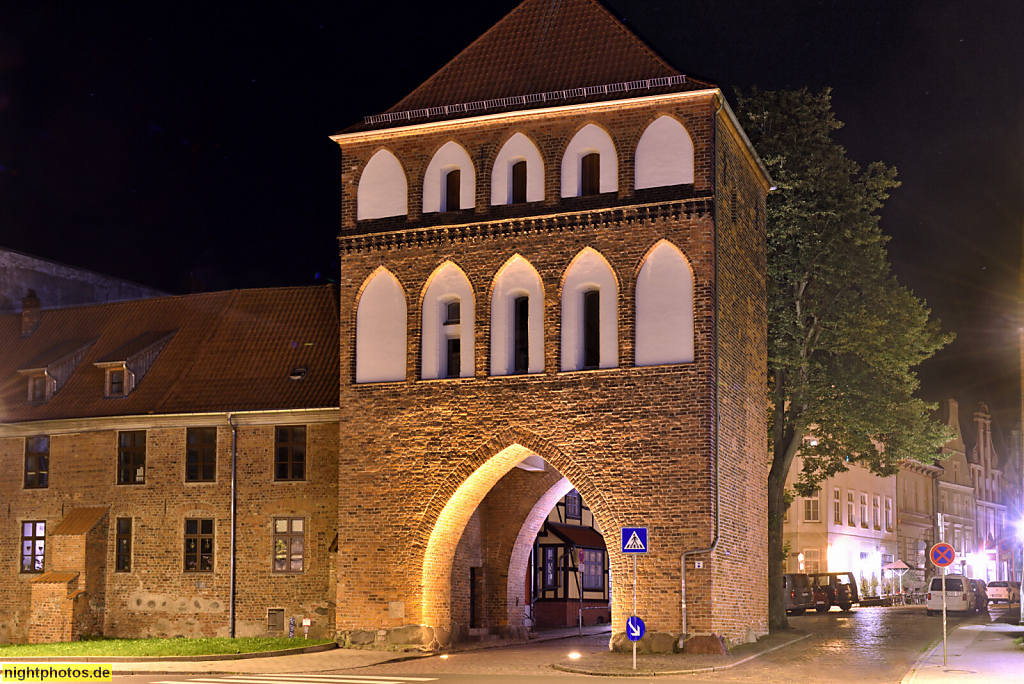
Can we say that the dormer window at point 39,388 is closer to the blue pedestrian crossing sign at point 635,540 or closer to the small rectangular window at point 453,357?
the small rectangular window at point 453,357

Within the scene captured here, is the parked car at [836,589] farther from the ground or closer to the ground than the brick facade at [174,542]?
closer to the ground

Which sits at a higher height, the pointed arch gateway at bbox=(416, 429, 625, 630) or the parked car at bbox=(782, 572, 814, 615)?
the pointed arch gateway at bbox=(416, 429, 625, 630)

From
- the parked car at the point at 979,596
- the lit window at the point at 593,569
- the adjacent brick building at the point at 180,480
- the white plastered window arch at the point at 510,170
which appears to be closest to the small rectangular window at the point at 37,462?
the adjacent brick building at the point at 180,480

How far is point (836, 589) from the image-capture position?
1978 inches

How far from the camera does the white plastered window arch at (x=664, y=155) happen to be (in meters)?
25.8

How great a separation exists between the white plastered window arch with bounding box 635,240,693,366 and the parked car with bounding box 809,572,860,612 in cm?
2738

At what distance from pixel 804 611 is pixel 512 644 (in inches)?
847

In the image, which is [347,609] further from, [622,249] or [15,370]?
[15,370]

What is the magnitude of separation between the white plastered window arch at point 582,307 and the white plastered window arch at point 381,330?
3.90m

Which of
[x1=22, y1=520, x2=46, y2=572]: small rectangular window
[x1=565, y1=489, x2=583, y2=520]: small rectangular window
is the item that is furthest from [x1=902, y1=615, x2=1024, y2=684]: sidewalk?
[x1=22, y1=520, x2=46, y2=572]: small rectangular window

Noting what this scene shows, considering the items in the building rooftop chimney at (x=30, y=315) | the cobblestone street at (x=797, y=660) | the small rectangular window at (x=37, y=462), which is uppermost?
the building rooftop chimney at (x=30, y=315)

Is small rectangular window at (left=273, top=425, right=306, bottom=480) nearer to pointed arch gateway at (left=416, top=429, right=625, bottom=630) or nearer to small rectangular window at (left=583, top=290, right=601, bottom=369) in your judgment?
pointed arch gateway at (left=416, top=429, right=625, bottom=630)

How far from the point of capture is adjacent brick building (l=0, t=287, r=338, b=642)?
31.3m

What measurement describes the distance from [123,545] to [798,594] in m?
27.0
